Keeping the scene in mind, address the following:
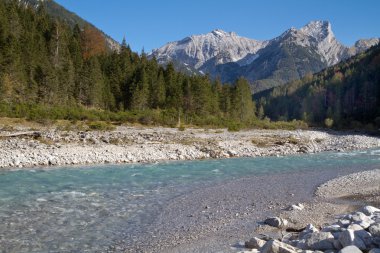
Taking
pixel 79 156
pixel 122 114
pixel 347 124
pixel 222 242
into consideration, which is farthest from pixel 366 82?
pixel 222 242

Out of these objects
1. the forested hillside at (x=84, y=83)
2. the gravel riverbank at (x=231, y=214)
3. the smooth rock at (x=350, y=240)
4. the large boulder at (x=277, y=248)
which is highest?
the forested hillside at (x=84, y=83)

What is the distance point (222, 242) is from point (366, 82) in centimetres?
13264

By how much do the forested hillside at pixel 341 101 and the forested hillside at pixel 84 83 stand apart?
35517mm

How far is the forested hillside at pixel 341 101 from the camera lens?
102m

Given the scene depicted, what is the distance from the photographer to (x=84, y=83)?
61.7 meters

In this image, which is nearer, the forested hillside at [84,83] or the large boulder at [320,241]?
the large boulder at [320,241]

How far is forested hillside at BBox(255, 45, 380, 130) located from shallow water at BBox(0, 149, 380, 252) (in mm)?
72604

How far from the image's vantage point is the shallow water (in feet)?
33.4

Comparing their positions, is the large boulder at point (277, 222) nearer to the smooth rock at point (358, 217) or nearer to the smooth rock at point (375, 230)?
the smooth rock at point (358, 217)

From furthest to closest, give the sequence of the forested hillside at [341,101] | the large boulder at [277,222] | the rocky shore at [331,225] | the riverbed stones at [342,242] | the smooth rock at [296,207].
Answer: the forested hillside at [341,101]
the smooth rock at [296,207]
the large boulder at [277,222]
the rocky shore at [331,225]
the riverbed stones at [342,242]

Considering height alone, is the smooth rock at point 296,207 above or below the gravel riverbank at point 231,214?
above

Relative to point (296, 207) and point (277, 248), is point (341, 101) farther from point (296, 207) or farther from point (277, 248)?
point (277, 248)

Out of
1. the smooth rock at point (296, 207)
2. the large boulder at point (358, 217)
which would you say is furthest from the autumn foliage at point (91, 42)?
the large boulder at point (358, 217)

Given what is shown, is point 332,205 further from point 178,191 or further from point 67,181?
point 67,181
